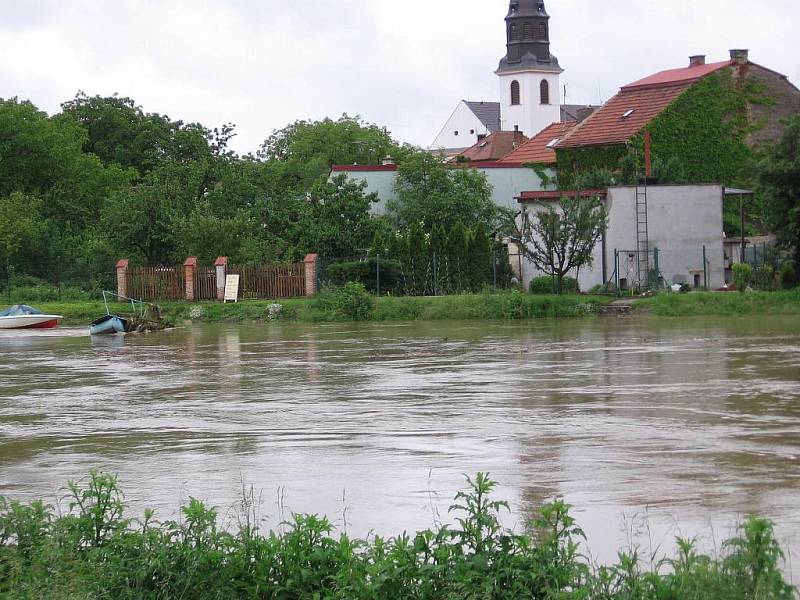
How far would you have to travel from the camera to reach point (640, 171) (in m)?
54.1

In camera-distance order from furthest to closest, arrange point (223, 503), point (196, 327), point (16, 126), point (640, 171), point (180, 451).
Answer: point (16, 126)
point (640, 171)
point (196, 327)
point (180, 451)
point (223, 503)

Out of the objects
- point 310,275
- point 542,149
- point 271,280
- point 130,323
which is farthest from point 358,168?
point 130,323

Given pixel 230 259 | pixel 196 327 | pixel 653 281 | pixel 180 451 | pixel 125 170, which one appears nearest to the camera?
pixel 180 451

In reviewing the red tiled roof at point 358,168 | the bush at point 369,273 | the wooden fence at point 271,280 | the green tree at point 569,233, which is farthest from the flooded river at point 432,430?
the red tiled roof at point 358,168

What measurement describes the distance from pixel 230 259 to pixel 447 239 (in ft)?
31.0

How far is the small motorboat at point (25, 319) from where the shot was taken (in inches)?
1663

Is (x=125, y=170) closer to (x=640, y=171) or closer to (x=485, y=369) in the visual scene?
(x=640, y=171)

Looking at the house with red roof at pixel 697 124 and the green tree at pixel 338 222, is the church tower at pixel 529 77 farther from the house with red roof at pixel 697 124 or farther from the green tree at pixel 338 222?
the green tree at pixel 338 222

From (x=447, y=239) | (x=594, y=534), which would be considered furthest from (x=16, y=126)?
(x=594, y=534)

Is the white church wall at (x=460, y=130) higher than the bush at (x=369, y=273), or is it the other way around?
the white church wall at (x=460, y=130)

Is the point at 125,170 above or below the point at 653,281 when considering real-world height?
above

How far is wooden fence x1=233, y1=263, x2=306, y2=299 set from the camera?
4797 cm

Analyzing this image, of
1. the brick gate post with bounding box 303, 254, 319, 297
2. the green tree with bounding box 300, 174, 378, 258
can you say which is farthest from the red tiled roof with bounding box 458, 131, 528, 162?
the brick gate post with bounding box 303, 254, 319, 297

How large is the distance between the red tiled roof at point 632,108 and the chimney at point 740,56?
0.39m
